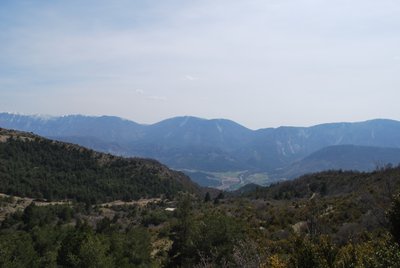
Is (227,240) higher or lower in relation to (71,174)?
higher

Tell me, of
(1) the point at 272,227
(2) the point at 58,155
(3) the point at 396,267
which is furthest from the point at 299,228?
(2) the point at 58,155

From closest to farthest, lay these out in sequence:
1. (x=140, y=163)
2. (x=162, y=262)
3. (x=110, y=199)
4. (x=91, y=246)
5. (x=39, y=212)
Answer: (x=91, y=246) → (x=162, y=262) → (x=39, y=212) → (x=110, y=199) → (x=140, y=163)

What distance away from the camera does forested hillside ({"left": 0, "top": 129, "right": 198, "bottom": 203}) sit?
305 ft

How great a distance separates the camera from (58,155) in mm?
116000

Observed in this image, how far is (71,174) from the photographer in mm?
106438

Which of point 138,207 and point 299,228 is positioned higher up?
point 299,228

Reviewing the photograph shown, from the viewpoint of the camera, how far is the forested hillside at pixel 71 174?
305ft

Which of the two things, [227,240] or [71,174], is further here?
[71,174]

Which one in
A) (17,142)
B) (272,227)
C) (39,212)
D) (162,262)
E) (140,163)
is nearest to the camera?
(162,262)

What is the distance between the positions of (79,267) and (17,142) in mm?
95374

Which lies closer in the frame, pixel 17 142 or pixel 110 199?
pixel 110 199

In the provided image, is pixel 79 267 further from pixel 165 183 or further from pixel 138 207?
pixel 165 183

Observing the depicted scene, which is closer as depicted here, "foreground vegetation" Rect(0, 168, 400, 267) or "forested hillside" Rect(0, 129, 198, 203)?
"foreground vegetation" Rect(0, 168, 400, 267)

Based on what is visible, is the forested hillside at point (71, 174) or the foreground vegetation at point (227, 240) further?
the forested hillside at point (71, 174)
